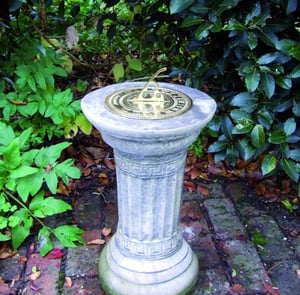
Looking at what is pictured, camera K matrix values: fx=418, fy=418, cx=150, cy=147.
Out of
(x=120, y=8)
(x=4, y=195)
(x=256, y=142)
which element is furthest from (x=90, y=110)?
(x=120, y=8)

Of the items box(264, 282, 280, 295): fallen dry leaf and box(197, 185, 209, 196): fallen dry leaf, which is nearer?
box(264, 282, 280, 295): fallen dry leaf

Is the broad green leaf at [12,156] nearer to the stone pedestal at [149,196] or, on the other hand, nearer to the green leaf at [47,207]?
the green leaf at [47,207]

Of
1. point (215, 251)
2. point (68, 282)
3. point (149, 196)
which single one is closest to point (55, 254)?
point (68, 282)

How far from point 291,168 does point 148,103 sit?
1.07 m

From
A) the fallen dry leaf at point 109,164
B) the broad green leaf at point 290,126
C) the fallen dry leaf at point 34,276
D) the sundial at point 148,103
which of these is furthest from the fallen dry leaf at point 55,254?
the broad green leaf at point 290,126

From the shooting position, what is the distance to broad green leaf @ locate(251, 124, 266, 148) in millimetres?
2389

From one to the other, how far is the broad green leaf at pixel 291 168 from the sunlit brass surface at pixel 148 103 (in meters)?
0.86

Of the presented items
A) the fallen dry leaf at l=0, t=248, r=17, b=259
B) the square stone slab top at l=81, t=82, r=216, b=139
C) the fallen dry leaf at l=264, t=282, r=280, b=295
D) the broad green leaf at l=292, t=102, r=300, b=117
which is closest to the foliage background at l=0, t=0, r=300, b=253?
the broad green leaf at l=292, t=102, r=300, b=117

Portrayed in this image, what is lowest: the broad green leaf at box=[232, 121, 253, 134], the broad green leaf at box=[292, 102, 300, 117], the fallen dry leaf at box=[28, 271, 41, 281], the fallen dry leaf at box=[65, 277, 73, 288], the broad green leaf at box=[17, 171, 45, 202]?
the fallen dry leaf at box=[28, 271, 41, 281]

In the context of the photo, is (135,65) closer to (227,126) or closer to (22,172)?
(227,126)

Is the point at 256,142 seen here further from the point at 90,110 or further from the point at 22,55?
the point at 22,55

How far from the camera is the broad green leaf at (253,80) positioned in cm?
219

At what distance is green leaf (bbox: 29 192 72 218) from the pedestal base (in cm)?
38

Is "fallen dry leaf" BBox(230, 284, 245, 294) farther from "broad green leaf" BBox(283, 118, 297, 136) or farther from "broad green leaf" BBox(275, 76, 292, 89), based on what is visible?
"broad green leaf" BBox(275, 76, 292, 89)
